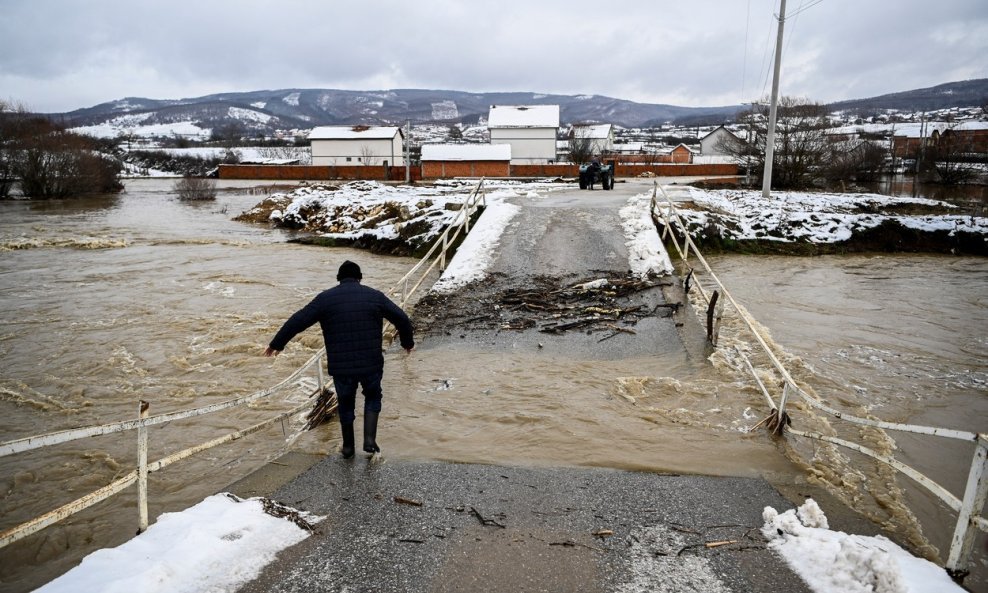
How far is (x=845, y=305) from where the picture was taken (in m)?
12.7

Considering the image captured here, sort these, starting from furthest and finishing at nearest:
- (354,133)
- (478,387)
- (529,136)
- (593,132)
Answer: (593,132) < (354,133) < (529,136) < (478,387)

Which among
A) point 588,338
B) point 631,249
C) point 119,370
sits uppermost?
point 631,249

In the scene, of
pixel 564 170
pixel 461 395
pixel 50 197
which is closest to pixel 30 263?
pixel 461 395

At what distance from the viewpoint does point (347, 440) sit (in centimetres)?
534

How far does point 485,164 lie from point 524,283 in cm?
4376

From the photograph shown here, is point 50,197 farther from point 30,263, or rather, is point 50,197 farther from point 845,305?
point 845,305

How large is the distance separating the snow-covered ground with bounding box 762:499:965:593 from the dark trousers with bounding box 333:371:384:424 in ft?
11.0

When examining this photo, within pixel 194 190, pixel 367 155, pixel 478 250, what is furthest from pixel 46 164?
pixel 478 250

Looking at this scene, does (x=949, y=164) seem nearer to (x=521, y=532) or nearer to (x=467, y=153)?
(x=467, y=153)

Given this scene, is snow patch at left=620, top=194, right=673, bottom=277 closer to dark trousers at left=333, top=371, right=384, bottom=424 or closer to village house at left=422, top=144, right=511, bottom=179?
dark trousers at left=333, top=371, right=384, bottom=424

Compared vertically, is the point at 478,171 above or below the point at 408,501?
above

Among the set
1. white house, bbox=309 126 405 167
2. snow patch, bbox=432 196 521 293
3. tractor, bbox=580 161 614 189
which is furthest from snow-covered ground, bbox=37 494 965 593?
white house, bbox=309 126 405 167

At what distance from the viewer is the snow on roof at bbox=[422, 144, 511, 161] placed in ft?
178

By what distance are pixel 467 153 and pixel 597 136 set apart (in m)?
35.0
